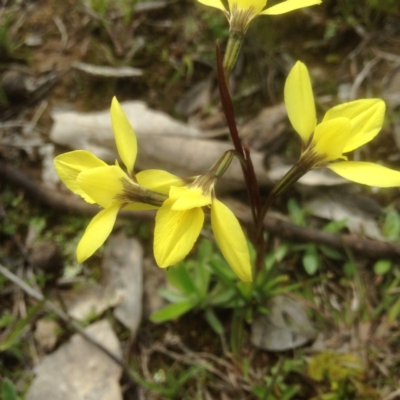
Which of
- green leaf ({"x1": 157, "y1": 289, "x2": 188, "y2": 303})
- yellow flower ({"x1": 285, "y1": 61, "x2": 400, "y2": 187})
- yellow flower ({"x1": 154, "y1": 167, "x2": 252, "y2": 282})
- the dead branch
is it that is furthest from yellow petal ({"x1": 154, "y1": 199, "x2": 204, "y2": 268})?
green leaf ({"x1": 157, "y1": 289, "x2": 188, "y2": 303})

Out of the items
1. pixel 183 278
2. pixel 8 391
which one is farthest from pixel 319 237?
pixel 8 391

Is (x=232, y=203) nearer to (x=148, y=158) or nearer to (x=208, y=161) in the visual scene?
(x=208, y=161)

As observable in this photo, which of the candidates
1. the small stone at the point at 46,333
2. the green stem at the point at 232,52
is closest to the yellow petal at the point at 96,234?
the green stem at the point at 232,52

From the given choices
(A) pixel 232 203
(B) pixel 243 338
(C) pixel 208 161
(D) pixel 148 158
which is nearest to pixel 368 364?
(B) pixel 243 338

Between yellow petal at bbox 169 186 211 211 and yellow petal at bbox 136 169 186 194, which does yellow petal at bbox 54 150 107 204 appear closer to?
yellow petal at bbox 136 169 186 194

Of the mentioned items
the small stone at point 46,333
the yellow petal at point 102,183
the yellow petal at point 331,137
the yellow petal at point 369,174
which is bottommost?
the small stone at point 46,333

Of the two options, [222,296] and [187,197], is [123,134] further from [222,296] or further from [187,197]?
[222,296]

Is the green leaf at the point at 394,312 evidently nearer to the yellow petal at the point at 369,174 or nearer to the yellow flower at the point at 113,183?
the yellow petal at the point at 369,174
